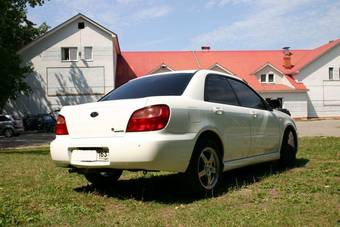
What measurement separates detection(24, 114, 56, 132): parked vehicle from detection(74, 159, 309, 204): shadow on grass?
3130cm

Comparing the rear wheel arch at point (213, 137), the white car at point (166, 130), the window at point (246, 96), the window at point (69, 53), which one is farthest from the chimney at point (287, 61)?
the rear wheel arch at point (213, 137)

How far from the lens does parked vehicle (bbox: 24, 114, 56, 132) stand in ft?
125

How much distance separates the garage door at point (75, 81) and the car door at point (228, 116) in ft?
121

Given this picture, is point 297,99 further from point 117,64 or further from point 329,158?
point 329,158

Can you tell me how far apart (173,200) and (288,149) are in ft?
11.2

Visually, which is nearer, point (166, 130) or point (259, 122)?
point (166, 130)

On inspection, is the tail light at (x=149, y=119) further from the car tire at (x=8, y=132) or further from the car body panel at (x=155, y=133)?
the car tire at (x=8, y=132)

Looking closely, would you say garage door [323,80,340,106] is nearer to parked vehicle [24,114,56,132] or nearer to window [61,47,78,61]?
window [61,47,78,61]

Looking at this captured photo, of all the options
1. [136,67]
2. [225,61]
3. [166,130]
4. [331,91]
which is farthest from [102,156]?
[331,91]

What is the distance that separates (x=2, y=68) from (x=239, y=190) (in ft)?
86.2

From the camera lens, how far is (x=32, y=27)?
49.4 metres

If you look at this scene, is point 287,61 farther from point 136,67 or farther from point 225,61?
point 136,67

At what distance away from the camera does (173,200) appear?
5801 mm

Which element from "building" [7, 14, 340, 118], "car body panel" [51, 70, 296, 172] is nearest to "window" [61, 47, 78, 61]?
"building" [7, 14, 340, 118]
